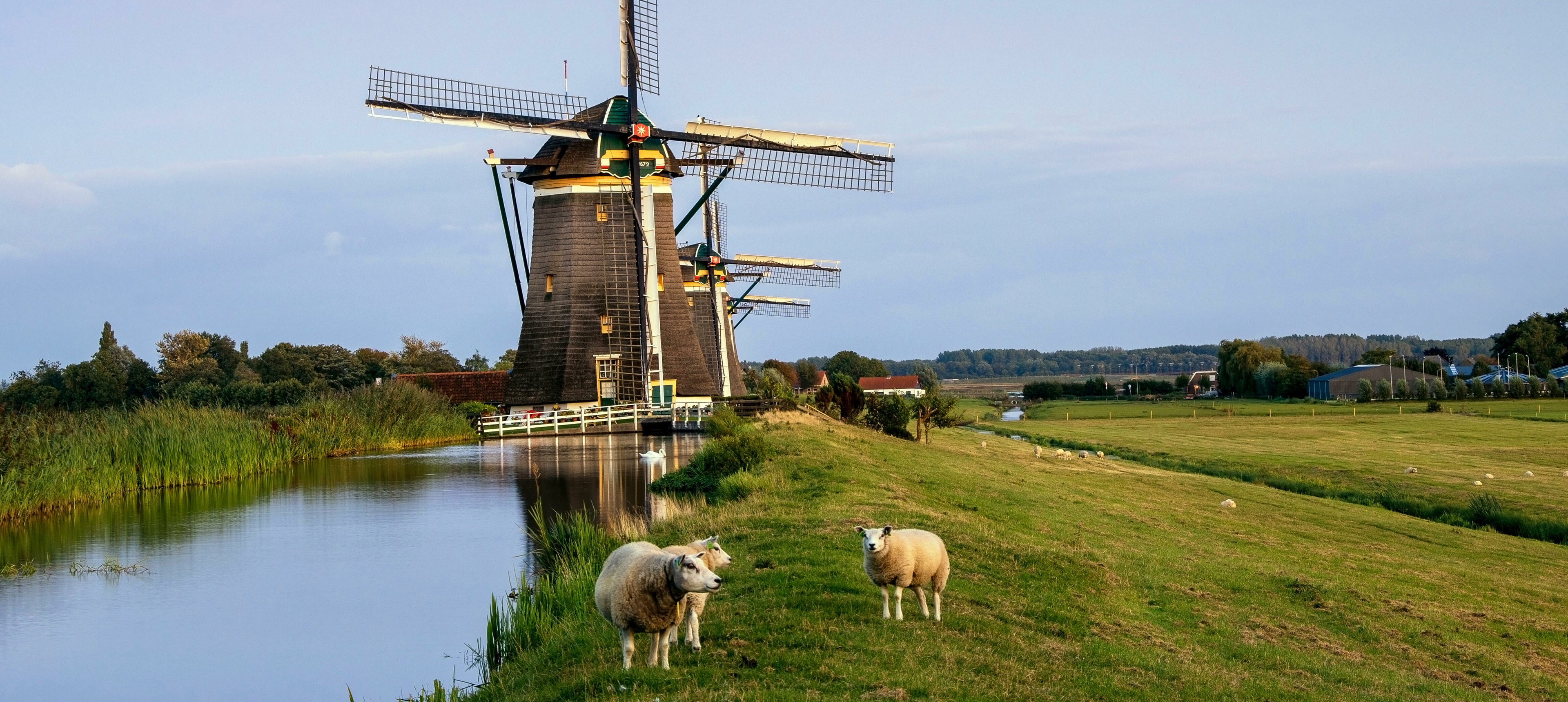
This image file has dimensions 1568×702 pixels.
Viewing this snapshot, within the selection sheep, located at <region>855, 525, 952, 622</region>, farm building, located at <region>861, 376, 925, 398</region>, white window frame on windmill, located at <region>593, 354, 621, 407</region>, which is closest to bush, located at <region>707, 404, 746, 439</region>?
white window frame on windmill, located at <region>593, 354, 621, 407</region>

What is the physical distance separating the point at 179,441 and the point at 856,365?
125118mm

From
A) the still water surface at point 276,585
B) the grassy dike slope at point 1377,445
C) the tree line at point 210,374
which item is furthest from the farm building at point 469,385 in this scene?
the still water surface at point 276,585

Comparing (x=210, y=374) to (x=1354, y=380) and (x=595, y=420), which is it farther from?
(x=1354, y=380)

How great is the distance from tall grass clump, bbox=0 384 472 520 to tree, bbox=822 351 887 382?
108 m

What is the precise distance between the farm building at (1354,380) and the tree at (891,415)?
72.5 meters

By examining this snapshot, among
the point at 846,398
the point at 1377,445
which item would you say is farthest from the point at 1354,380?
the point at 846,398

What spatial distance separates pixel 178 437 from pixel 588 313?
14.8 meters

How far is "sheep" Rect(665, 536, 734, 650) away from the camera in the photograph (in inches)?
328

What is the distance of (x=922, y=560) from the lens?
9.42m

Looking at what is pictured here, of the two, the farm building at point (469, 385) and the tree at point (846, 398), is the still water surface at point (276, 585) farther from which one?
the farm building at point (469, 385)

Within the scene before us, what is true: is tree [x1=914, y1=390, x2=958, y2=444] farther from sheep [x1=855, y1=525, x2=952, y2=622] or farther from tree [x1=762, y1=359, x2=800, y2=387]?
tree [x1=762, y1=359, x2=800, y2=387]

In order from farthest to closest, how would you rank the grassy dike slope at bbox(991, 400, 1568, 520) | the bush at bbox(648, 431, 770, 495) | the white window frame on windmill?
the white window frame on windmill < the grassy dike slope at bbox(991, 400, 1568, 520) < the bush at bbox(648, 431, 770, 495)

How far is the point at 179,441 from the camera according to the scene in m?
27.3

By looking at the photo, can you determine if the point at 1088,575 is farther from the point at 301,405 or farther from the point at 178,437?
the point at 301,405
